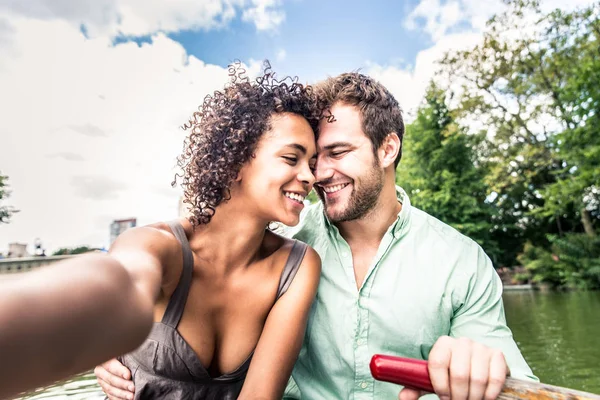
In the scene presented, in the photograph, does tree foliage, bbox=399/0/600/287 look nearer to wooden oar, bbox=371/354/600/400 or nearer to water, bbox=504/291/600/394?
water, bbox=504/291/600/394

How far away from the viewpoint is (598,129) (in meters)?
12.6

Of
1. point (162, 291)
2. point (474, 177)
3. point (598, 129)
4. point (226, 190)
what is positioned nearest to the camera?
point (162, 291)

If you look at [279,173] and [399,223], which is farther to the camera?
[399,223]

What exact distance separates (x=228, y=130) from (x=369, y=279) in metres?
1.10

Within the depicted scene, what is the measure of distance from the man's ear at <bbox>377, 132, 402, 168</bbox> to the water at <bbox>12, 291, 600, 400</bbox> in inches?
111

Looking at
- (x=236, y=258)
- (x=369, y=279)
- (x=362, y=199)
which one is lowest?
(x=369, y=279)

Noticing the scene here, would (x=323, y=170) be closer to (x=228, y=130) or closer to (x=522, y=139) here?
(x=228, y=130)

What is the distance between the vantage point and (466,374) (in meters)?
1.17

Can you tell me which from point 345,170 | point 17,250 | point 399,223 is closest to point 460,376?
point 399,223

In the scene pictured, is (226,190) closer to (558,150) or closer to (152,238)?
(152,238)

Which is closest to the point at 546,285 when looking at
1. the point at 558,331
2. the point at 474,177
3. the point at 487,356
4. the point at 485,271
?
the point at 474,177

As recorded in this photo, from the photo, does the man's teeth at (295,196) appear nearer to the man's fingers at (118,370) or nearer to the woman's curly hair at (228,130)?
the woman's curly hair at (228,130)

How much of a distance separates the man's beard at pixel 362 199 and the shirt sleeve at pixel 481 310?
25.9 inches

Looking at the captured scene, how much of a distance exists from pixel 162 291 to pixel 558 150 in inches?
616
